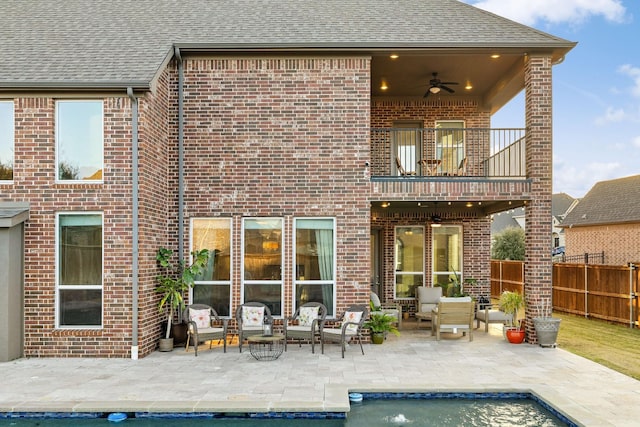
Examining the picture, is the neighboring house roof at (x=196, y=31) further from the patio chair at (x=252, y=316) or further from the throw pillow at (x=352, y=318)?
the throw pillow at (x=352, y=318)

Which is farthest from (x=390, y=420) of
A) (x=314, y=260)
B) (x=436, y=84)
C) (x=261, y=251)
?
(x=436, y=84)

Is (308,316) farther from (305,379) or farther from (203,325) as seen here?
(305,379)

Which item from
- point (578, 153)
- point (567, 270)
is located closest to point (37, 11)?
point (567, 270)

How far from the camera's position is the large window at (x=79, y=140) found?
29.8ft

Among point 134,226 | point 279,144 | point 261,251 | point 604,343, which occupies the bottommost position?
point 604,343

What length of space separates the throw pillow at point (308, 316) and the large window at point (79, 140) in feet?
14.5

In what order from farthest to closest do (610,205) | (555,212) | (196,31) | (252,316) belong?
(555,212) → (610,205) → (196,31) → (252,316)

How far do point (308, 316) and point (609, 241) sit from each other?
1814cm

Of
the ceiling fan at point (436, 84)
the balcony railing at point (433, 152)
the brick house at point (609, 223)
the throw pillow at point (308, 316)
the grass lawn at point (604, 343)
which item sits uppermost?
the ceiling fan at point (436, 84)

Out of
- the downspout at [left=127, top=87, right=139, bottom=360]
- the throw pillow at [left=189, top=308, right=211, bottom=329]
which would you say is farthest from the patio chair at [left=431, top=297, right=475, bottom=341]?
the downspout at [left=127, top=87, right=139, bottom=360]

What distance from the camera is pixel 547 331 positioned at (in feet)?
31.7

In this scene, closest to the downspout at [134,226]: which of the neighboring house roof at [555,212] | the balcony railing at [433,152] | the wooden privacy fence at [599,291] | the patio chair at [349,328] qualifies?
the patio chair at [349,328]

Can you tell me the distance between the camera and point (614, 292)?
13086mm

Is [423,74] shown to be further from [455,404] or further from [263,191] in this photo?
[455,404]
